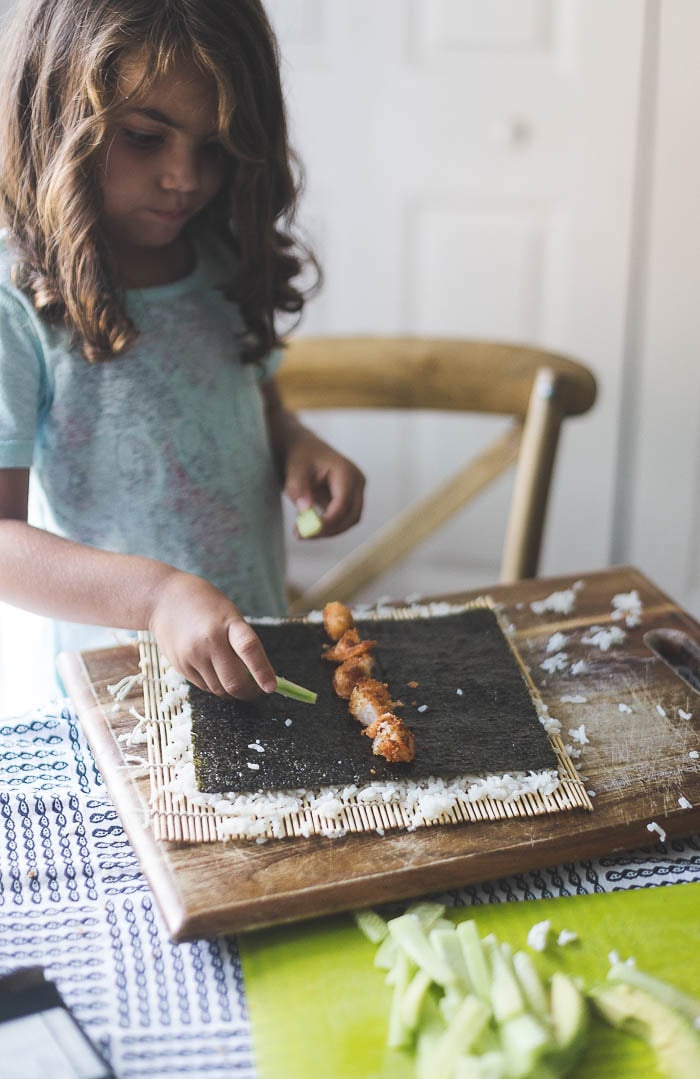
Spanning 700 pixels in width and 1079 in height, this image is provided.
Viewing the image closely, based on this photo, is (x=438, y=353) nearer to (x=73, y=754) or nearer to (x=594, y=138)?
(x=73, y=754)

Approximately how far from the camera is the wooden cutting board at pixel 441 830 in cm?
67

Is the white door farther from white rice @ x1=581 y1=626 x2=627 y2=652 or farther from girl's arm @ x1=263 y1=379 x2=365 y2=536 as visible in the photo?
white rice @ x1=581 y1=626 x2=627 y2=652

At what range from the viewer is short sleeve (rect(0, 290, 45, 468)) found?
0.94 m

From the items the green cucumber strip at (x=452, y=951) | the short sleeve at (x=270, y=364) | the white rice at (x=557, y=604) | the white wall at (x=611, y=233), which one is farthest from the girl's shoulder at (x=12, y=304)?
the white wall at (x=611, y=233)

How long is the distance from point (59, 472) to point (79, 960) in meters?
0.52

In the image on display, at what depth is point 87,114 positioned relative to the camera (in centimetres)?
89

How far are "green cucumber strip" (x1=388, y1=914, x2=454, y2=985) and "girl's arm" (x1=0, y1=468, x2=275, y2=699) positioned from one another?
0.20 metres

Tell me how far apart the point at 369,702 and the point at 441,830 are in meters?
0.12

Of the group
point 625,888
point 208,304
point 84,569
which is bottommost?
point 625,888

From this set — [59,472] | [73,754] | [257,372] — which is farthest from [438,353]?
[73,754]

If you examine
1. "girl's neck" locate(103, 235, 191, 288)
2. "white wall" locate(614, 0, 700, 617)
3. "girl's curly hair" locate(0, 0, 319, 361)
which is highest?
"girl's curly hair" locate(0, 0, 319, 361)

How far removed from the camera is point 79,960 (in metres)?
0.65

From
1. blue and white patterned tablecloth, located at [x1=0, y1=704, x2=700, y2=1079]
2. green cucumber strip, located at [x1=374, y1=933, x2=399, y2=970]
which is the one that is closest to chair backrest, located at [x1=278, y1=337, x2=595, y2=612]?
blue and white patterned tablecloth, located at [x1=0, y1=704, x2=700, y2=1079]

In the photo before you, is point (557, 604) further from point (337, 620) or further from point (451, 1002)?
point (451, 1002)
